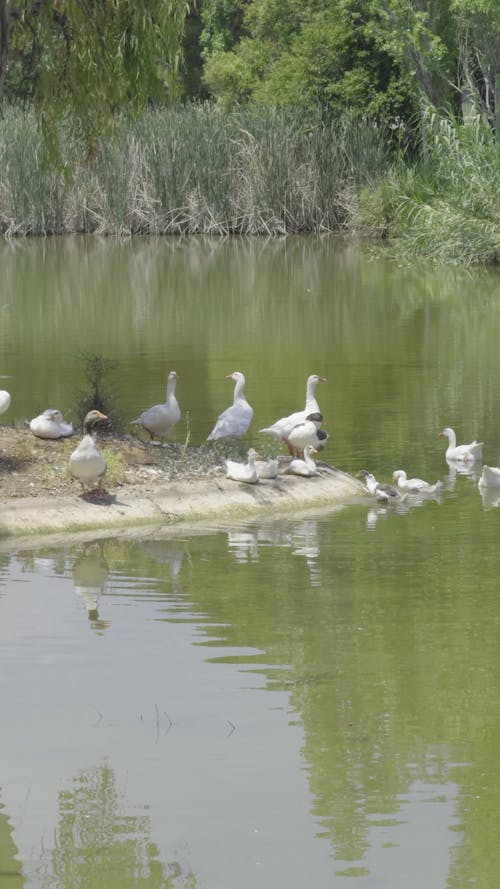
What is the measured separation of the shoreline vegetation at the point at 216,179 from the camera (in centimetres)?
4844

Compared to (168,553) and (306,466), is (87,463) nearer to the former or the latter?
(168,553)

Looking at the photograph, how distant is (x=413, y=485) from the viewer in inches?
613

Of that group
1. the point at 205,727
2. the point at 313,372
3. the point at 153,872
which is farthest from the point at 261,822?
the point at 313,372

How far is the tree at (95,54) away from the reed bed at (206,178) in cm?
3133

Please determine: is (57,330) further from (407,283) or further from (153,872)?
(153,872)

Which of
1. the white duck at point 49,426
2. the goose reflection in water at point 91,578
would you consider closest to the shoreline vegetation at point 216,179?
the white duck at point 49,426

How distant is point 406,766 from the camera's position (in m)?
8.61

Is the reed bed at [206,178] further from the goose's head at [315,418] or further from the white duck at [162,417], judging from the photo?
the goose's head at [315,418]

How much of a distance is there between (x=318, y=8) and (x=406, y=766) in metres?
45.2

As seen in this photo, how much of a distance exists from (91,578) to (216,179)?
→ 122 ft

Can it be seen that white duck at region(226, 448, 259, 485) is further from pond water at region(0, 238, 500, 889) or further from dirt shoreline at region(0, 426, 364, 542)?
pond water at region(0, 238, 500, 889)

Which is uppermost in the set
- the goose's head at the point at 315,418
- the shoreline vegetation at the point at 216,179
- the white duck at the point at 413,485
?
the shoreline vegetation at the point at 216,179

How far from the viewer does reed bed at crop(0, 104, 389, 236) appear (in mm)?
48656

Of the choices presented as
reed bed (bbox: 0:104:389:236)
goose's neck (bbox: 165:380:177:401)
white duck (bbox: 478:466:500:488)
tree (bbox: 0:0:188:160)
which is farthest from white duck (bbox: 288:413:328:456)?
reed bed (bbox: 0:104:389:236)
